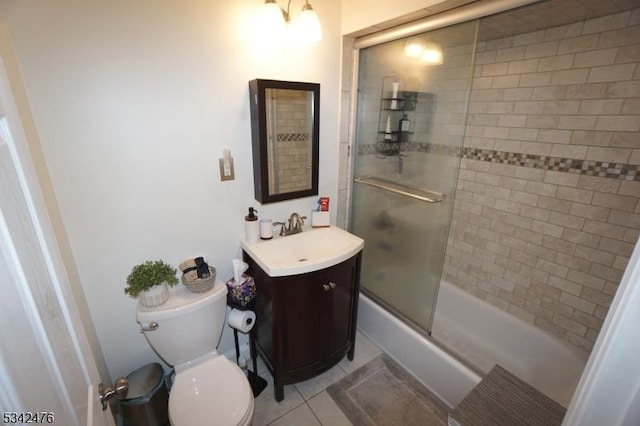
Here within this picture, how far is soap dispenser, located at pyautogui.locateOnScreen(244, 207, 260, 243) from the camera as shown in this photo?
5.41 feet

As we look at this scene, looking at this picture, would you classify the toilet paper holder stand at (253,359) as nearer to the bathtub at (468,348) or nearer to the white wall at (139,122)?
the white wall at (139,122)

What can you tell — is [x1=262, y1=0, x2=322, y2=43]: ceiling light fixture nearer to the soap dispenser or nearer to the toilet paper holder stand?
the soap dispenser

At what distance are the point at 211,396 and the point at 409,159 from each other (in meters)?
1.79

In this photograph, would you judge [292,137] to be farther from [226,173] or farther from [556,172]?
[556,172]

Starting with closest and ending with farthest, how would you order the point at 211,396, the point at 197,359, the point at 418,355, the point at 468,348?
1. the point at 211,396
2. the point at 197,359
3. the point at 418,355
4. the point at 468,348

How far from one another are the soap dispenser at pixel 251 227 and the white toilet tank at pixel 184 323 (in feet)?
1.03

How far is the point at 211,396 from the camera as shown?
1256mm

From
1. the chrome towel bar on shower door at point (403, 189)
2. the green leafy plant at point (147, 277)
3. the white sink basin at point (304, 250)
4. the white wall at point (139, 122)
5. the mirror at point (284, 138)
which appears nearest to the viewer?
the white wall at point (139, 122)

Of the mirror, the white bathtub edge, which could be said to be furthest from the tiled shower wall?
the mirror

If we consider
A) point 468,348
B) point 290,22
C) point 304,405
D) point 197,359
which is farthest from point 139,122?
point 468,348

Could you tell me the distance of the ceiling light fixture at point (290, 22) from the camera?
1.37 meters

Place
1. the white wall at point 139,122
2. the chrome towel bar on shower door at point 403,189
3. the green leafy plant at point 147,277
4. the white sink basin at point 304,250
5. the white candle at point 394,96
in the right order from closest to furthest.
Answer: the white wall at point 139,122
the green leafy plant at point 147,277
the white sink basin at point 304,250
the chrome towel bar on shower door at point 403,189
the white candle at point 394,96

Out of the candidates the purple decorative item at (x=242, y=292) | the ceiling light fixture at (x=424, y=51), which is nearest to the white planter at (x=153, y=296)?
the purple decorative item at (x=242, y=292)

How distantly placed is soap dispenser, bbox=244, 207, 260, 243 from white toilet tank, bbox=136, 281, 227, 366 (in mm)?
313
